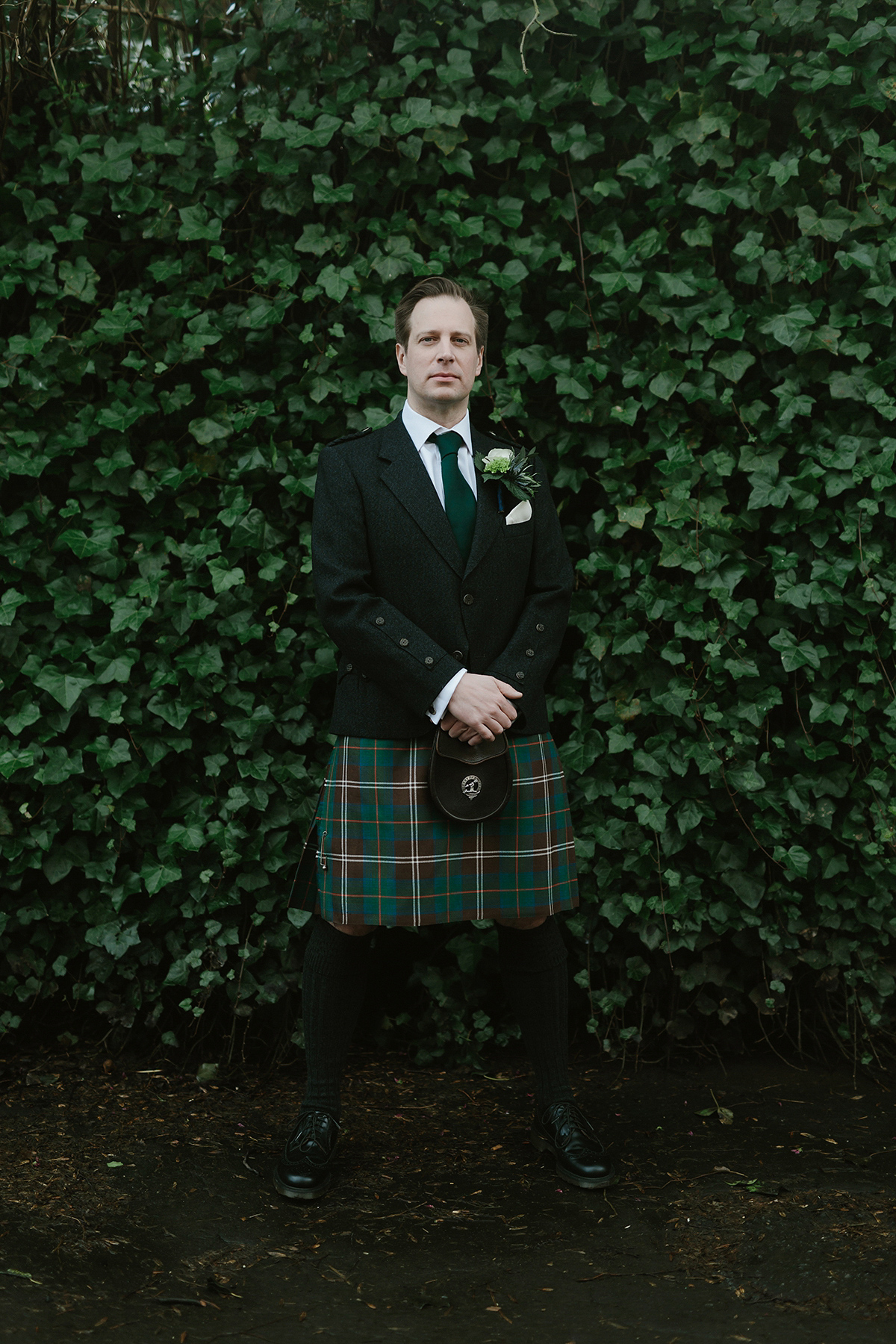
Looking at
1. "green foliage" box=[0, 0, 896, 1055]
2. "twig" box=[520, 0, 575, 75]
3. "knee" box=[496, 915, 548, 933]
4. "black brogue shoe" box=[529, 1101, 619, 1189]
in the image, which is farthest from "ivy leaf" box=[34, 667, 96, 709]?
"twig" box=[520, 0, 575, 75]

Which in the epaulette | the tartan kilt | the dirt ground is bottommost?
the dirt ground

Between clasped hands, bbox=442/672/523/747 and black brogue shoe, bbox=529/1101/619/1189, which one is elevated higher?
clasped hands, bbox=442/672/523/747

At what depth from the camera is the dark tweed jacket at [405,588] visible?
2307 millimetres

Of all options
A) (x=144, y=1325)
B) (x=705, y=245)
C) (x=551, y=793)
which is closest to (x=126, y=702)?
(x=551, y=793)

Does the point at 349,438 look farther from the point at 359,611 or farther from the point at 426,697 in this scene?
the point at 426,697

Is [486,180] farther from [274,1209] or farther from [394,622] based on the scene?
[274,1209]

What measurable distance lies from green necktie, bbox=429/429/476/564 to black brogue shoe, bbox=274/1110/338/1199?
1314mm

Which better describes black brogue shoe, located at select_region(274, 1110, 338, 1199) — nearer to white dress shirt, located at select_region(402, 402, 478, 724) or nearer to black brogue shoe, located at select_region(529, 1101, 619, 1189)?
black brogue shoe, located at select_region(529, 1101, 619, 1189)

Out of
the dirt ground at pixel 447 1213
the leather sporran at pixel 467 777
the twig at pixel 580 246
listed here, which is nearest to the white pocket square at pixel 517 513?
the leather sporran at pixel 467 777

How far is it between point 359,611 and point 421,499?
288 millimetres

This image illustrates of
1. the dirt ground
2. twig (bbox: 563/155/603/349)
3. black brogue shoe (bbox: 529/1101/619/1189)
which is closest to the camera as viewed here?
the dirt ground

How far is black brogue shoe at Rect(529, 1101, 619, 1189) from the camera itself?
237 cm

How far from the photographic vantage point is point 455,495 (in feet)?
7.98

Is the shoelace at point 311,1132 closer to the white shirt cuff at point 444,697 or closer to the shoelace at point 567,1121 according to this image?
the shoelace at point 567,1121
